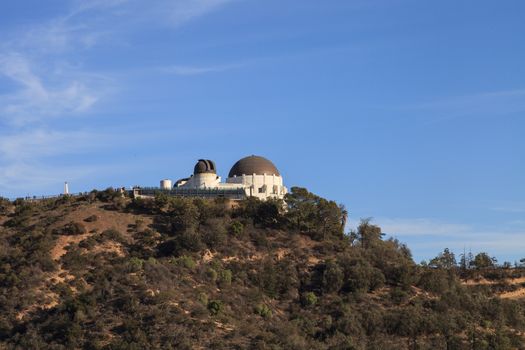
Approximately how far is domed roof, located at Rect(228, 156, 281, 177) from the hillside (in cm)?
800

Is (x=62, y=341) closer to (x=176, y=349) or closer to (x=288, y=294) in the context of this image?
(x=176, y=349)

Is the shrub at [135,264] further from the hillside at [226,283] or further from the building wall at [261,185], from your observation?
the building wall at [261,185]

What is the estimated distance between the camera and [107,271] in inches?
3009

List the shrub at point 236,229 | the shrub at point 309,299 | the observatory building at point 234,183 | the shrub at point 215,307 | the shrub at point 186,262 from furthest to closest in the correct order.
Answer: the observatory building at point 234,183
the shrub at point 236,229
the shrub at point 186,262
the shrub at point 309,299
the shrub at point 215,307

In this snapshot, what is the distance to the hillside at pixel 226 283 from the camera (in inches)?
2689

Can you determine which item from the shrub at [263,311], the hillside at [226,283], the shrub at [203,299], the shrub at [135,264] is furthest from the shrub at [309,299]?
the shrub at [135,264]

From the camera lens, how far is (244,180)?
324 feet

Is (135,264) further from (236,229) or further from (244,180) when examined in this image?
(244,180)

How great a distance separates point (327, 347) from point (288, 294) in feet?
39.1

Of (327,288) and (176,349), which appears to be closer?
(176,349)

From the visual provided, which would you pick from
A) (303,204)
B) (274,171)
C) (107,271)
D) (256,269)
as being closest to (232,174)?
(274,171)

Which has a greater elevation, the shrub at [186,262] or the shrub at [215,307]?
the shrub at [186,262]

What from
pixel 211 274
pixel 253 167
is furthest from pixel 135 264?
pixel 253 167

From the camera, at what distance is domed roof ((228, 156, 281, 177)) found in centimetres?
9969
